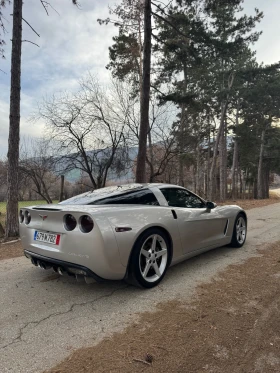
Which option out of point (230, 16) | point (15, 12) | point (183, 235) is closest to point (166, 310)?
point (183, 235)

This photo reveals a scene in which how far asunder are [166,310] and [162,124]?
1451cm

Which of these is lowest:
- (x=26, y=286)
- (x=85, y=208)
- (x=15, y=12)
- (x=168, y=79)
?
(x=26, y=286)

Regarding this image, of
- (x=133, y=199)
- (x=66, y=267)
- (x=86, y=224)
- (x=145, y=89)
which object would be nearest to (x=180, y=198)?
(x=133, y=199)

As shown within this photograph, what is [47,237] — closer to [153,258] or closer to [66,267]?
[66,267]

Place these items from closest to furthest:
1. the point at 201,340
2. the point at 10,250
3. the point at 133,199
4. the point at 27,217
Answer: the point at 201,340 → the point at 133,199 → the point at 27,217 → the point at 10,250

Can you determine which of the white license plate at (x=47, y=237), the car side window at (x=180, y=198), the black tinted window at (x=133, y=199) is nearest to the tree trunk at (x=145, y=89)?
the car side window at (x=180, y=198)

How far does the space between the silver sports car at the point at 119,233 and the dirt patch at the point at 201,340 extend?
0.60 metres

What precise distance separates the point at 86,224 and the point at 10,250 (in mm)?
3827

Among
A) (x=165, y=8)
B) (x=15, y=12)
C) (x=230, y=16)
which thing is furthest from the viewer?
(x=230, y=16)

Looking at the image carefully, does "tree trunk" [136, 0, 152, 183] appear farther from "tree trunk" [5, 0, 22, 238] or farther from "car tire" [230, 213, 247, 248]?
"car tire" [230, 213, 247, 248]

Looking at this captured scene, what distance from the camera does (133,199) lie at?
3535mm

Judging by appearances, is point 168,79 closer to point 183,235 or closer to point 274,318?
point 183,235

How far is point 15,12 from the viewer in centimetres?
726

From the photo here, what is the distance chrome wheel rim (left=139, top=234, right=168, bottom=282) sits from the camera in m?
3.30
